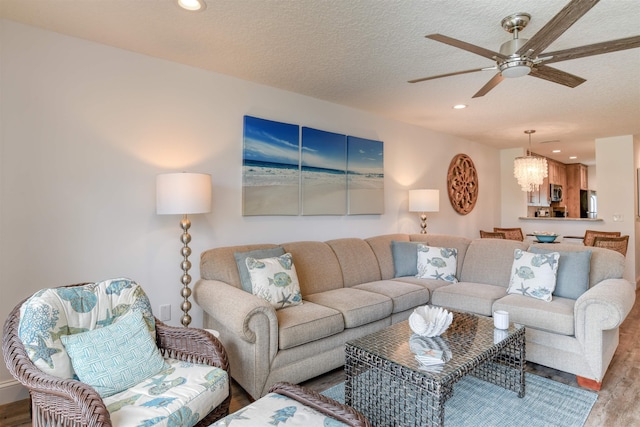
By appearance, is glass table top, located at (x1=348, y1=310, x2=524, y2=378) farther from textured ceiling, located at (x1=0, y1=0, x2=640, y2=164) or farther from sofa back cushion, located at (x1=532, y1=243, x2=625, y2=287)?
textured ceiling, located at (x1=0, y1=0, x2=640, y2=164)

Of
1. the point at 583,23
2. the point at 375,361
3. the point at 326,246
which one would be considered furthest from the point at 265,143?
the point at 583,23

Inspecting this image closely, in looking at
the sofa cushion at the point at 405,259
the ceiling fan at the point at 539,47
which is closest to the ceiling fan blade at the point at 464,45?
the ceiling fan at the point at 539,47

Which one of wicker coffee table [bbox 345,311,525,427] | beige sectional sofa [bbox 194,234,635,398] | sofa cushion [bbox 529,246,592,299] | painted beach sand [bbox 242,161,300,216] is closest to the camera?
wicker coffee table [bbox 345,311,525,427]

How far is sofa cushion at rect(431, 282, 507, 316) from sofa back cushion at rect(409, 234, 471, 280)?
0.43 meters

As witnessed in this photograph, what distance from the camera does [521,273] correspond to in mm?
3070

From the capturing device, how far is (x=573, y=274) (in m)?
2.95

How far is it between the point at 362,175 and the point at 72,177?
9.33 ft

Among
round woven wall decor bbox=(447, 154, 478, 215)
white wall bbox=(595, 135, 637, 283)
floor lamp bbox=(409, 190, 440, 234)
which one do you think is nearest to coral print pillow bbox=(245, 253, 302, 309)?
floor lamp bbox=(409, 190, 440, 234)

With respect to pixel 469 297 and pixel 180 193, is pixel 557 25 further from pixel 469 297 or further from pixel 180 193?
pixel 180 193

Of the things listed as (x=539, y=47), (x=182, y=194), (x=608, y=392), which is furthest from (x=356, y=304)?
(x=539, y=47)

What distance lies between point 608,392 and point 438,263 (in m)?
1.62

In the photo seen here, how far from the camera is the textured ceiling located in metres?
2.04

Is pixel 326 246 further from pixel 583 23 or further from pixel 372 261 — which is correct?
pixel 583 23

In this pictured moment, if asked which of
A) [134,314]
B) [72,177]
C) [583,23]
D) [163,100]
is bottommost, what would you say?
[134,314]
